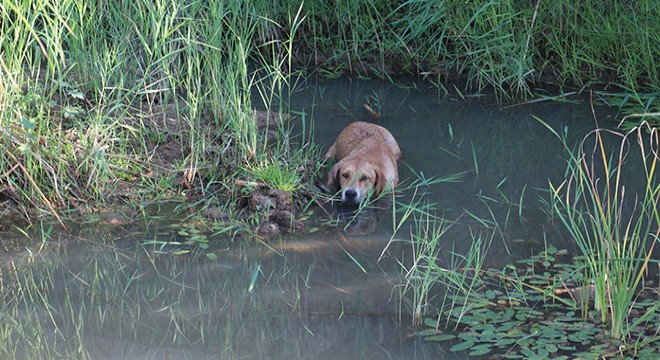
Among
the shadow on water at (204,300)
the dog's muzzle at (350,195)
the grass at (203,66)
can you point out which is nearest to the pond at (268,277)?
the shadow on water at (204,300)

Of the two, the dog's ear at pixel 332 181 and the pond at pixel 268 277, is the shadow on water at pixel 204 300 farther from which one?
the dog's ear at pixel 332 181

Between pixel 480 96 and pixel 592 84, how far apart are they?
1019mm

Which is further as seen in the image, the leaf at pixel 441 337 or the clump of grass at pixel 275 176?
the clump of grass at pixel 275 176

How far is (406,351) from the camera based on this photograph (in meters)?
4.38

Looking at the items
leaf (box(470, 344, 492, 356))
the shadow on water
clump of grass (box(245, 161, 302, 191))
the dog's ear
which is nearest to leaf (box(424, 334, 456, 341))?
the shadow on water

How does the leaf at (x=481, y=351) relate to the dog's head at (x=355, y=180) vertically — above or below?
below

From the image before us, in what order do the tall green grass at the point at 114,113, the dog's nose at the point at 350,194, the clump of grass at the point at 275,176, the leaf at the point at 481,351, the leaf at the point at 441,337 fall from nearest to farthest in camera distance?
the leaf at the point at 481,351
the leaf at the point at 441,337
the tall green grass at the point at 114,113
the clump of grass at the point at 275,176
the dog's nose at the point at 350,194

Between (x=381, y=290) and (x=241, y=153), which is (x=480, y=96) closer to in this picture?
(x=241, y=153)

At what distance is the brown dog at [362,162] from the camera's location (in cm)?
633

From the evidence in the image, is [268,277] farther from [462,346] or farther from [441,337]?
[462,346]

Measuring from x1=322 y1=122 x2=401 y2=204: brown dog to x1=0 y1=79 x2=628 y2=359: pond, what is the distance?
6.0 inches

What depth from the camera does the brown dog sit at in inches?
249

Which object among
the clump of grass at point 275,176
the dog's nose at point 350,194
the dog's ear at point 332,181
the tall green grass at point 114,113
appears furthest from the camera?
the dog's ear at point 332,181

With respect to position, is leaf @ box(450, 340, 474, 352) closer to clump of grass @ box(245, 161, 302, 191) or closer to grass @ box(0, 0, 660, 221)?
clump of grass @ box(245, 161, 302, 191)
